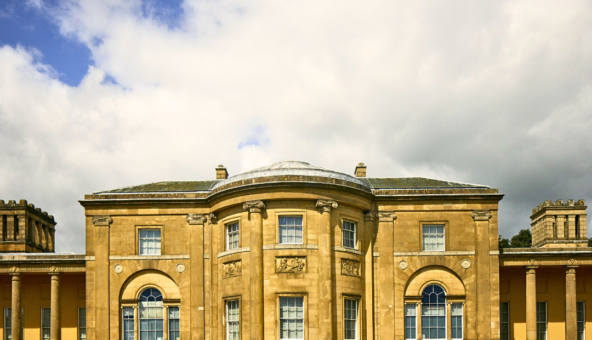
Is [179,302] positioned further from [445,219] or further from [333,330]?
[445,219]

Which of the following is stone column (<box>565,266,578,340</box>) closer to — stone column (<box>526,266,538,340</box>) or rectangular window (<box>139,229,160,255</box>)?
stone column (<box>526,266,538,340</box>)

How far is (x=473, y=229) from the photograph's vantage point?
106 ft

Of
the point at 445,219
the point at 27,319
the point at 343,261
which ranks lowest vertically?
the point at 27,319

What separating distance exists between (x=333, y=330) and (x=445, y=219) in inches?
332

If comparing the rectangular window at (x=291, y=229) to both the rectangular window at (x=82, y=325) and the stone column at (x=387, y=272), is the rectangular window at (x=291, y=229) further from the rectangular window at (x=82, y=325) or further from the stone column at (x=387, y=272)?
the rectangular window at (x=82, y=325)

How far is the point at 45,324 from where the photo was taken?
114ft

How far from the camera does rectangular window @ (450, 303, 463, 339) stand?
103 ft

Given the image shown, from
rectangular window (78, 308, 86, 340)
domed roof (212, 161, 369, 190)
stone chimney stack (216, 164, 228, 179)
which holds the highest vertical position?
stone chimney stack (216, 164, 228, 179)

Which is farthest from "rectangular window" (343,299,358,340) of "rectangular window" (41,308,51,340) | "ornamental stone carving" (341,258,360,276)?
"rectangular window" (41,308,51,340)

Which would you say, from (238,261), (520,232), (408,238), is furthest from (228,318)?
(520,232)

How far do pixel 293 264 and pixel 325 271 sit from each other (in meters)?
1.48

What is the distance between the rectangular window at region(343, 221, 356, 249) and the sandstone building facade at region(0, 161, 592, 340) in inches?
3.8

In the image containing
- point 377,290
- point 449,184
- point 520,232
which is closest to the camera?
point 377,290

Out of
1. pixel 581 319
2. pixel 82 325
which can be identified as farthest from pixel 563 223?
pixel 82 325
